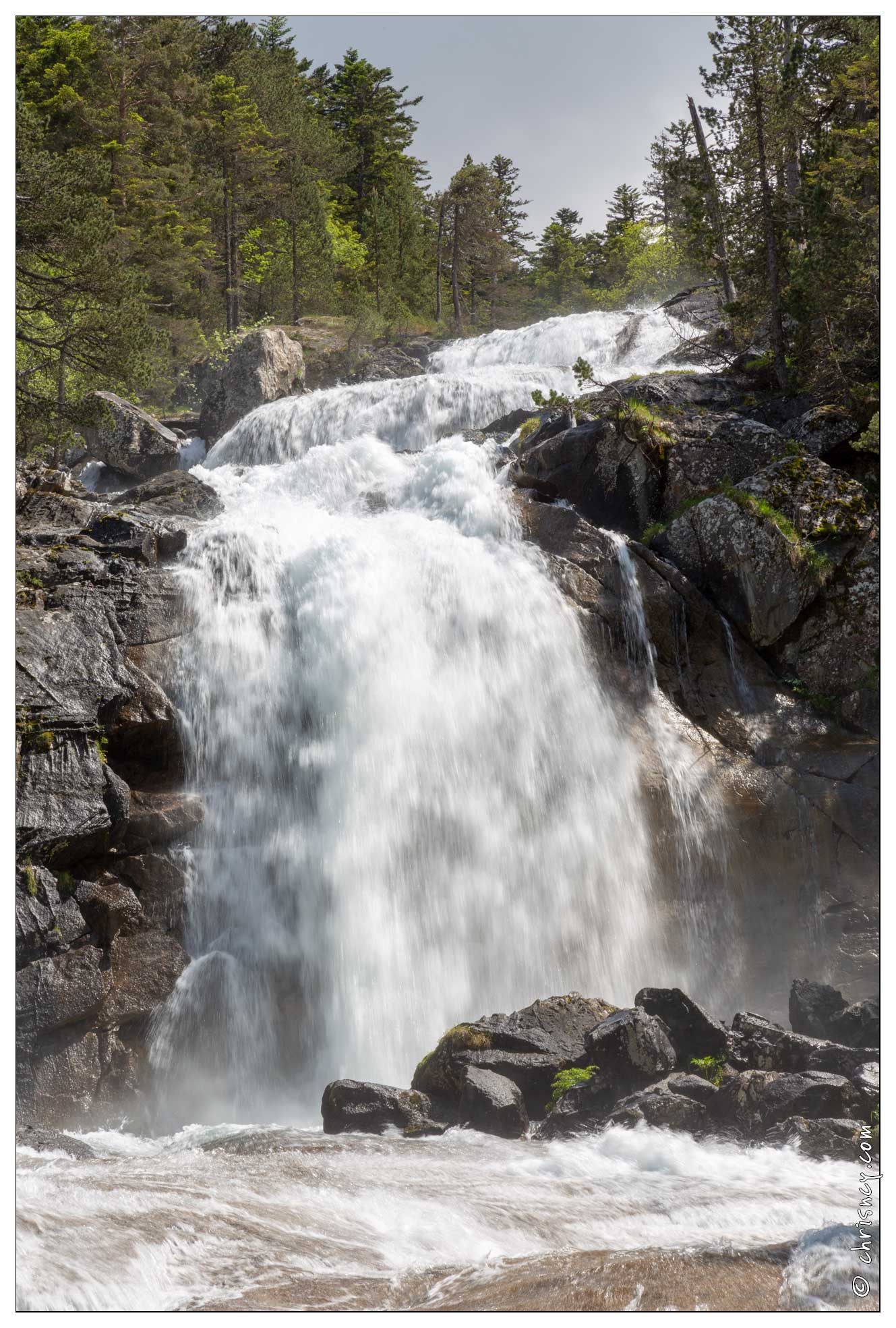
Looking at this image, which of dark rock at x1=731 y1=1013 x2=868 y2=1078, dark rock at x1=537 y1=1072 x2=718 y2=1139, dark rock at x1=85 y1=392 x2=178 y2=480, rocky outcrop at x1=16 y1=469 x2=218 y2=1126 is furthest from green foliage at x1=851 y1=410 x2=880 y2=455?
dark rock at x1=85 y1=392 x2=178 y2=480

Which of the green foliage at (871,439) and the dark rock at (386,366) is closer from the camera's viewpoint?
the green foliage at (871,439)

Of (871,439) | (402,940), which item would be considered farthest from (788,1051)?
(871,439)

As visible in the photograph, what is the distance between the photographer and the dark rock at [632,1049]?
315 inches

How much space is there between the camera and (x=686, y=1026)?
8.65m

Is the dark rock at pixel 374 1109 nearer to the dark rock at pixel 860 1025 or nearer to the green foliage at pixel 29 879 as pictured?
the green foliage at pixel 29 879

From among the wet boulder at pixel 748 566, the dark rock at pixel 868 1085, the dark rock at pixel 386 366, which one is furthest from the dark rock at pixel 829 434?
the dark rock at pixel 386 366

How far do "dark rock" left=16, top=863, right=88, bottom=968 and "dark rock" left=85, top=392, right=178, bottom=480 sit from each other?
15259mm

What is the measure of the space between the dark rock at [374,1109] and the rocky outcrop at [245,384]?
20098 millimetres

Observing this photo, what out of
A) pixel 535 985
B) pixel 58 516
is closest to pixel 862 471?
pixel 535 985

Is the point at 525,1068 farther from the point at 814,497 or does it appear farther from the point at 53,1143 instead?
the point at 814,497

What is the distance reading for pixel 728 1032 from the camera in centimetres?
852

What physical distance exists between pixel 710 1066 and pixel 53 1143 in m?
5.81

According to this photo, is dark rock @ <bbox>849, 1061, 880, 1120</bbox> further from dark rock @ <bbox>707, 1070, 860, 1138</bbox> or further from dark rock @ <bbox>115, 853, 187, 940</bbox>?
dark rock @ <bbox>115, 853, 187, 940</bbox>

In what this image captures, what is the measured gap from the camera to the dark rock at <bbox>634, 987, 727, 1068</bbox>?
27.8 feet
